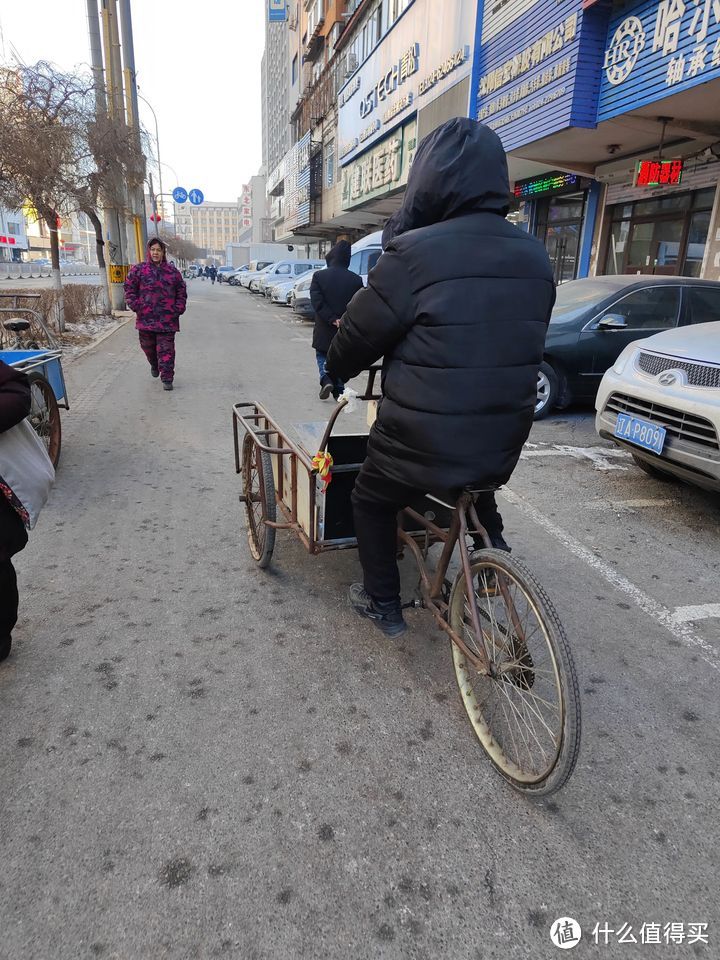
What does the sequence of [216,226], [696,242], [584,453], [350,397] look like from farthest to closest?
[216,226], [696,242], [584,453], [350,397]

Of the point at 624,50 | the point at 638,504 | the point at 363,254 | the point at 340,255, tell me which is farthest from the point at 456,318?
the point at 363,254

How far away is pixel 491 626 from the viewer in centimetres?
233

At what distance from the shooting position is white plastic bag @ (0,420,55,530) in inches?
103

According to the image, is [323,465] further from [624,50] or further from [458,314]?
[624,50]

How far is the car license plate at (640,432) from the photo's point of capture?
4531 mm

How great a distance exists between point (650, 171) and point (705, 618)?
1053 cm

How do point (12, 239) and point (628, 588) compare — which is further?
point (12, 239)

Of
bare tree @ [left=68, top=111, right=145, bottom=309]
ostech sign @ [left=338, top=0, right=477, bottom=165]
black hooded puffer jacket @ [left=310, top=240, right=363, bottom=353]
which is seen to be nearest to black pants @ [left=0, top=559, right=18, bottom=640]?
black hooded puffer jacket @ [left=310, top=240, right=363, bottom=353]

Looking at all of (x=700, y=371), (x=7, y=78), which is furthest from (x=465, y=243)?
(x=7, y=78)

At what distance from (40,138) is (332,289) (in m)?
8.05

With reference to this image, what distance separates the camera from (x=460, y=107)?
1758 centimetres

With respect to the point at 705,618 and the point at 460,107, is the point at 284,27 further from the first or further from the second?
the point at 705,618

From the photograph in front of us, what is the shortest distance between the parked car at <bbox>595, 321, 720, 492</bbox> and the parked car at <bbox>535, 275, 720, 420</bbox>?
219 centimetres

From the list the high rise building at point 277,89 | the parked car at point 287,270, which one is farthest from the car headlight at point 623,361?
the high rise building at point 277,89
